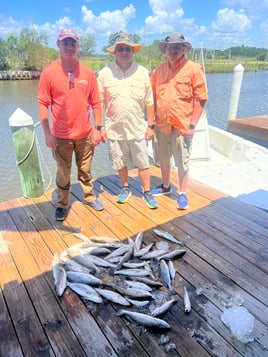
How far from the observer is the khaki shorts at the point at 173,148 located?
9.26ft

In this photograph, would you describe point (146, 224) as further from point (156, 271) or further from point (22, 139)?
point (22, 139)

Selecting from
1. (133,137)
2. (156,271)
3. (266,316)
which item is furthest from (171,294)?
(133,137)

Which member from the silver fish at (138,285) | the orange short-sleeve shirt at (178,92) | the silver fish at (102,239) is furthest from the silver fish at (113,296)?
the orange short-sleeve shirt at (178,92)

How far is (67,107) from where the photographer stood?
2.40 m

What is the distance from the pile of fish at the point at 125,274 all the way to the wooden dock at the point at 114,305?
0.05 m

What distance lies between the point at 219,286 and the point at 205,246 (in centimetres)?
48

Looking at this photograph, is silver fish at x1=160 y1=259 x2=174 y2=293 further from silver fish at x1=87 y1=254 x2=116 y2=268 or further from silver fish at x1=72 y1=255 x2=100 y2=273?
silver fish at x1=72 y1=255 x2=100 y2=273

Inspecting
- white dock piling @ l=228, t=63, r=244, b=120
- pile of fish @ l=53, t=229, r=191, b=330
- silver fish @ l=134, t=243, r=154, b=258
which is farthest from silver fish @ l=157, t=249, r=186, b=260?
white dock piling @ l=228, t=63, r=244, b=120

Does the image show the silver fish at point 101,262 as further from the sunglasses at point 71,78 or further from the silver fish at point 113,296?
the sunglasses at point 71,78

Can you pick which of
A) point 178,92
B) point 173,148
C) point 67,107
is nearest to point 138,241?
point 173,148

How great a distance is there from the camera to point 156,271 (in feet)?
6.74

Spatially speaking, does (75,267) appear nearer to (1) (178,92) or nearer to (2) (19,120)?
(1) (178,92)

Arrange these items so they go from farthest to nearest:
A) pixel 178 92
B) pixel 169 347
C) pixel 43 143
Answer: pixel 43 143
pixel 178 92
pixel 169 347

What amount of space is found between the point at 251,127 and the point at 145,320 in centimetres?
696
